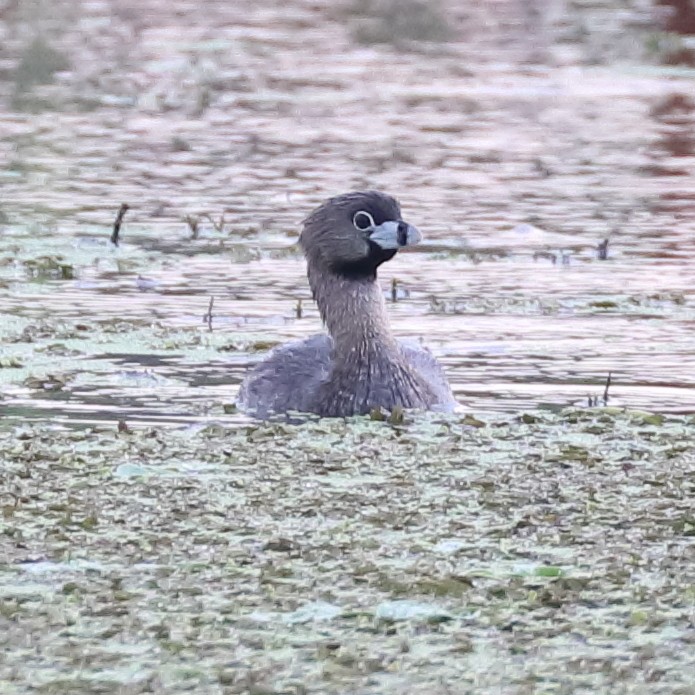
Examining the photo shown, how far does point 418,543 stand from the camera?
7453mm

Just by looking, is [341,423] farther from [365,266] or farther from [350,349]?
[365,266]

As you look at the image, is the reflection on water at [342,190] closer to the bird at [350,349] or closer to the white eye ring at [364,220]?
the bird at [350,349]

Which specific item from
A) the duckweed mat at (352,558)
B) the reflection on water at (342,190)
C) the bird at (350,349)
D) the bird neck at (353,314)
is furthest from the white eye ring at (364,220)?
the duckweed mat at (352,558)

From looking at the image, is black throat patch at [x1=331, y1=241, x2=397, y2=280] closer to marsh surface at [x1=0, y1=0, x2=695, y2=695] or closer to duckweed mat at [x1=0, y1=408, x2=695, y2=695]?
marsh surface at [x1=0, y1=0, x2=695, y2=695]

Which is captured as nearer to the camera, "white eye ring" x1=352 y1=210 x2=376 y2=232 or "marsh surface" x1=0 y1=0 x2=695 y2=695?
"marsh surface" x1=0 y1=0 x2=695 y2=695

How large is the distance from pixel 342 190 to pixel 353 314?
5.78 meters

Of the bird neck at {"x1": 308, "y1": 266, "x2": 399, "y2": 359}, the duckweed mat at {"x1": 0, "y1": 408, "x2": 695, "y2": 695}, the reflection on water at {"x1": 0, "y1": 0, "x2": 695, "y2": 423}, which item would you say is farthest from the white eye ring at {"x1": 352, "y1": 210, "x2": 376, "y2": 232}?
the duckweed mat at {"x1": 0, "y1": 408, "x2": 695, "y2": 695}

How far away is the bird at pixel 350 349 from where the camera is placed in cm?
1012

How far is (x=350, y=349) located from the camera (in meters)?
10.5

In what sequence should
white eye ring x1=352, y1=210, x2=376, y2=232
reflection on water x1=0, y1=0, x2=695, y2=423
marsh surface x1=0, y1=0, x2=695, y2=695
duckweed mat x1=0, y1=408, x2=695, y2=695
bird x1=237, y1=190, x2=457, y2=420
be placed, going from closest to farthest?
duckweed mat x1=0, y1=408, x2=695, y2=695
marsh surface x1=0, y1=0, x2=695, y2=695
bird x1=237, y1=190, x2=457, y2=420
white eye ring x1=352, y1=210, x2=376, y2=232
reflection on water x1=0, y1=0, x2=695, y2=423

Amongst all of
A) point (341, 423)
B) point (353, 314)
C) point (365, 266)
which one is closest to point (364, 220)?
point (365, 266)

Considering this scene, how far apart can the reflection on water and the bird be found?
237 millimetres

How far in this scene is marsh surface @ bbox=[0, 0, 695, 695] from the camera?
6406 mm

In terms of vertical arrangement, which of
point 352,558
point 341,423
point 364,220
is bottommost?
point 341,423
